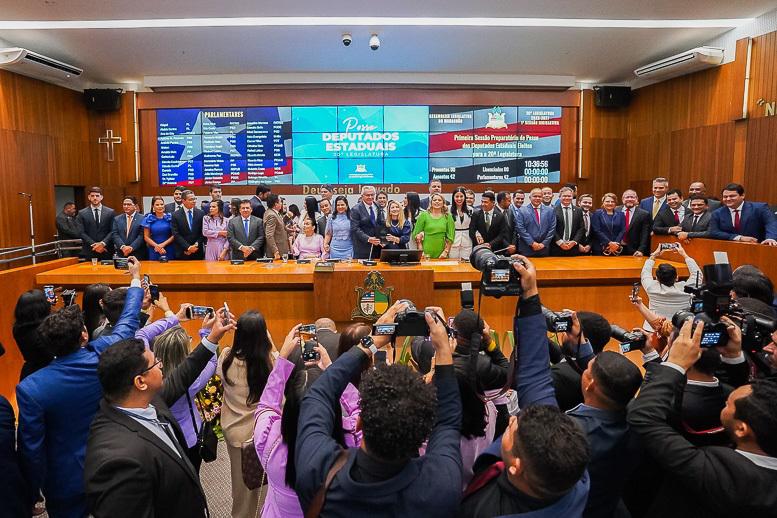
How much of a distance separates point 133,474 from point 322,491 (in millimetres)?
528

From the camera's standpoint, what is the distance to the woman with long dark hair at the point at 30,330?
2289mm

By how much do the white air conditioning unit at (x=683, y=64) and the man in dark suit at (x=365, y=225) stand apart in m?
5.39

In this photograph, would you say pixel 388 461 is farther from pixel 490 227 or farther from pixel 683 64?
pixel 683 64

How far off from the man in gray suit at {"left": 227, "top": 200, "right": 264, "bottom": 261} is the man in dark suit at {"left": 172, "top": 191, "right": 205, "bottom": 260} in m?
0.58

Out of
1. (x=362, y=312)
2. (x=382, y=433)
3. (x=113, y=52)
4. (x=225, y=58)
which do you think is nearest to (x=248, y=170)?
(x=225, y=58)

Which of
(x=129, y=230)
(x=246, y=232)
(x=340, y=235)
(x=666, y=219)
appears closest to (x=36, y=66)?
(x=129, y=230)

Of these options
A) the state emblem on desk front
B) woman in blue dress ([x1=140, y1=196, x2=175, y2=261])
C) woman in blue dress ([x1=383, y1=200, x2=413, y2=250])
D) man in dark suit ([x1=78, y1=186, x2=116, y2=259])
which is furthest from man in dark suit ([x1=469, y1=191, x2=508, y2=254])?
man in dark suit ([x1=78, y1=186, x2=116, y2=259])

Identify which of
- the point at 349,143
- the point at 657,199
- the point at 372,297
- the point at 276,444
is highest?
the point at 349,143

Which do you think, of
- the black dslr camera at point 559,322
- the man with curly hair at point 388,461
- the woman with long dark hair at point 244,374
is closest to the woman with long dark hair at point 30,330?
the woman with long dark hair at point 244,374

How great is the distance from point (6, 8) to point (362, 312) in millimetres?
5856

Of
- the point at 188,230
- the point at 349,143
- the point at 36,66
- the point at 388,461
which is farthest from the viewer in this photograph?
the point at 349,143

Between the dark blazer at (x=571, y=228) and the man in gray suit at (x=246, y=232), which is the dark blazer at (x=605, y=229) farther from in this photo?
the man in gray suit at (x=246, y=232)

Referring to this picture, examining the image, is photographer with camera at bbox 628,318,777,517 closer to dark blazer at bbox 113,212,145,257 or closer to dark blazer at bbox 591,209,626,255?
dark blazer at bbox 591,209,626,255

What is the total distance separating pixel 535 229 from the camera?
5.87m
